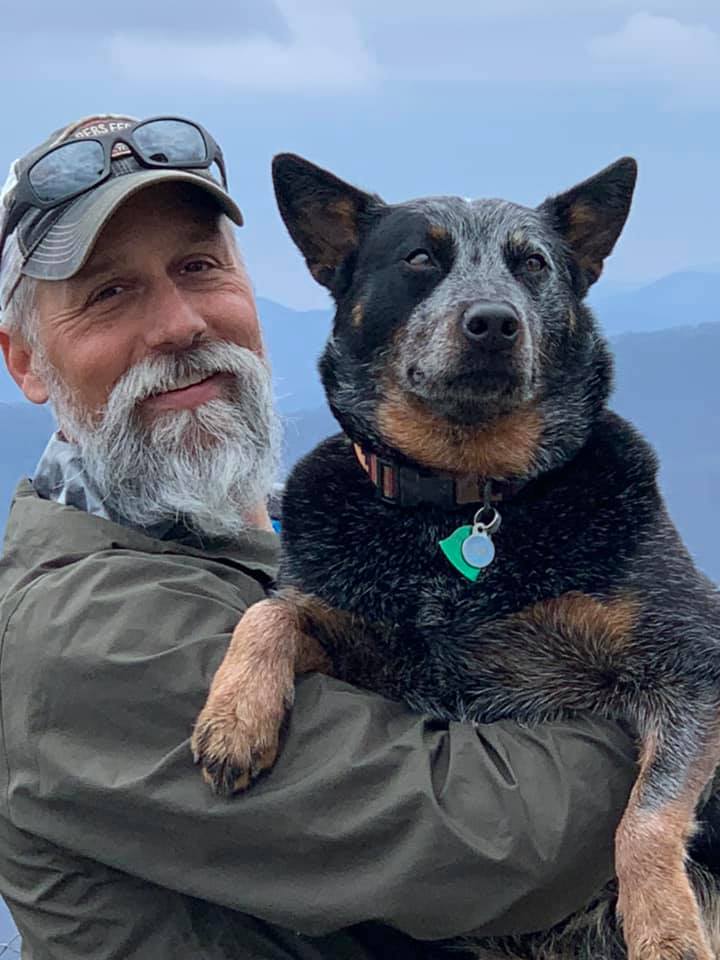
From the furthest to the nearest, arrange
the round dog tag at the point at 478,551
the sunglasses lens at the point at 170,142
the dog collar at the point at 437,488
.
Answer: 1. the sunglasses lens at the point at 170,142
2. the dog collar at the point at 437,488
3. the round dog tag at the point at 478,551

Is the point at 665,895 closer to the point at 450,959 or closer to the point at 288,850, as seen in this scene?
the point at 450,959

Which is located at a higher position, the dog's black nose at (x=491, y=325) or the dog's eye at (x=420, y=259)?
the dog's eye at (x=420, y=259)

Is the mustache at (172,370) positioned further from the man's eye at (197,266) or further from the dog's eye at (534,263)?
the dog's eye at (534,263)

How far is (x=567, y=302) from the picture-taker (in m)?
2.29

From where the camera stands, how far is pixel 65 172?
7.33ft

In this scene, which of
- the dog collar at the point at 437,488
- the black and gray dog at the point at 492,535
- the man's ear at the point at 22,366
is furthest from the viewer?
the man's ear at the point at 22,366

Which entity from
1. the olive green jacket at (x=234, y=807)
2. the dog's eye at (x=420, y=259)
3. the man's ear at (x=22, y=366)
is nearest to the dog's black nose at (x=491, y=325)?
the dog's eye at (x=420, y=259)

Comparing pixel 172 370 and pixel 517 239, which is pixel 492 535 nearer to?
pixel 517 239

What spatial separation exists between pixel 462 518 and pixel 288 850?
74 cm

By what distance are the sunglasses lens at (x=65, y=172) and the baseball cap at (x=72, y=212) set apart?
0.08 ft

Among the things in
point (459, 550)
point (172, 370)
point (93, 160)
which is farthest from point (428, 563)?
point (93, 160)

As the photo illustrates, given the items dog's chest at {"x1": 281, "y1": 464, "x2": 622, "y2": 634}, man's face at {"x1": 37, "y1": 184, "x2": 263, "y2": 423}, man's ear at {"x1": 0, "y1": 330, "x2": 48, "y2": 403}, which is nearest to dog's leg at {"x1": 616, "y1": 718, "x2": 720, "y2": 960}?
dog's chest at {"x1": 281, "y1": 464, "x2": 622, "y2": 634}

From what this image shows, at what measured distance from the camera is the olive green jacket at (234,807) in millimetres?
1611

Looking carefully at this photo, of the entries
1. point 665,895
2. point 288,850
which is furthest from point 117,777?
point 665,895
